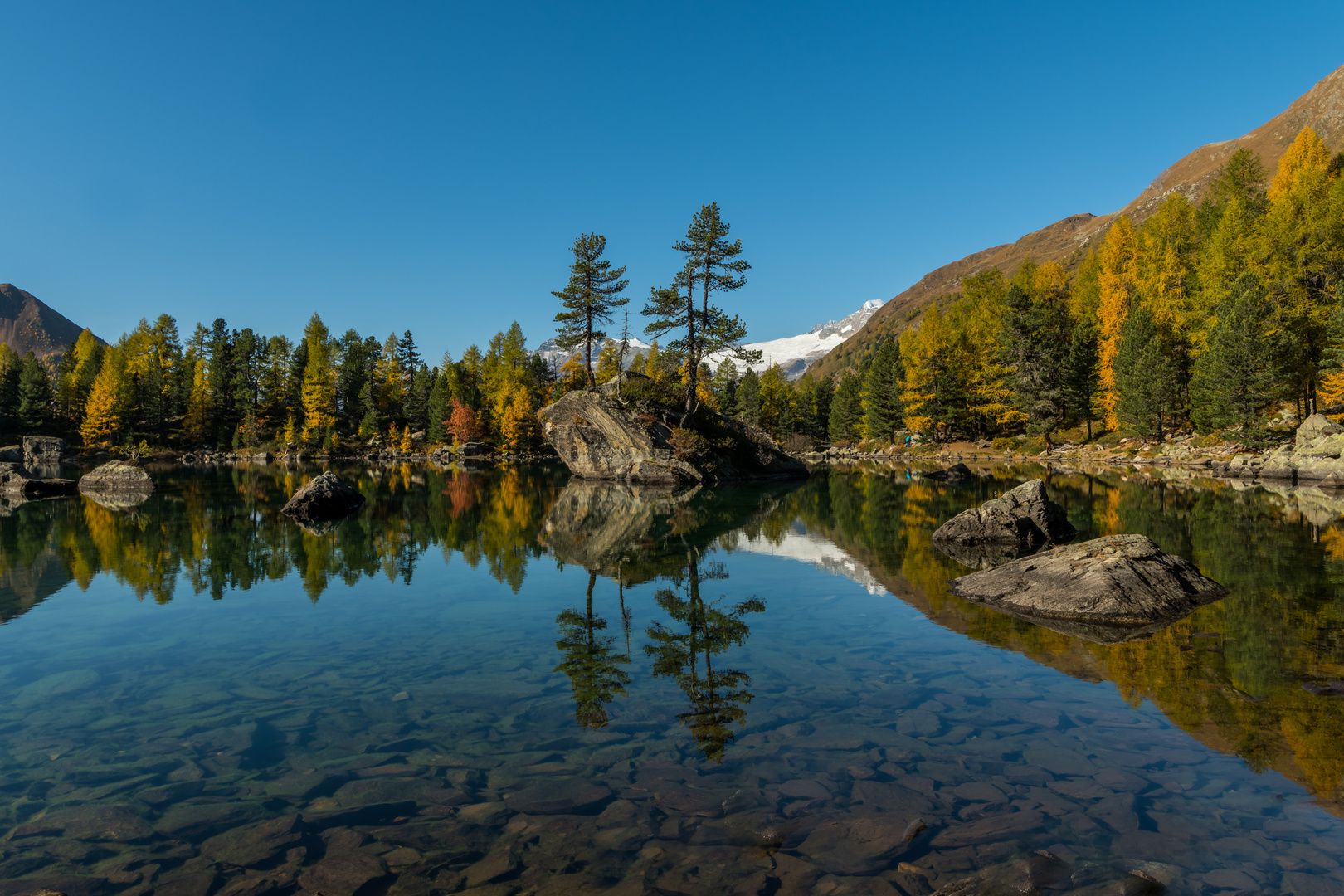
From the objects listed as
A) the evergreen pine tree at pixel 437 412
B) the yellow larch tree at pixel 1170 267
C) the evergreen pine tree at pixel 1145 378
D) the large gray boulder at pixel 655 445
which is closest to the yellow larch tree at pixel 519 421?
the evergreen pine tree at pixel 437 412


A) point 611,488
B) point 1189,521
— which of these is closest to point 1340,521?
point 1189,521

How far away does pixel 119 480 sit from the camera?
129ft

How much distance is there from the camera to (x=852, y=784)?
5938mm

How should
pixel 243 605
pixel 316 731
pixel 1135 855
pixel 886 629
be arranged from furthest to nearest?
1. pixel 243 605
2. pixel 886 629
3. pixel 316 731
4. pixel 1135 855

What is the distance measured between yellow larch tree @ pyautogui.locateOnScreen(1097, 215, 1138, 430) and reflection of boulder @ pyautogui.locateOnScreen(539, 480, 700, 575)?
1636 inches

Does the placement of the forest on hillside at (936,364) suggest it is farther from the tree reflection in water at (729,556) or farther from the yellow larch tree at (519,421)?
the tree reflection in water at (729,556)

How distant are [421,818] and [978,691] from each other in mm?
6571

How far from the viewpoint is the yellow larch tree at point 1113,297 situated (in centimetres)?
5853

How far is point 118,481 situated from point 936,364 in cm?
6828

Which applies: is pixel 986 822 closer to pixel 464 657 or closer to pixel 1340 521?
pixel 464 657

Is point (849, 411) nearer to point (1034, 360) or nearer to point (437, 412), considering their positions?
point (1034, 360)

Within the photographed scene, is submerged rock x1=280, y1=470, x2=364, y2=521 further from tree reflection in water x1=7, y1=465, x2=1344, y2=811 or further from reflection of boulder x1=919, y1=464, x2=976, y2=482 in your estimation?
reflection of boulder x1=919, y1=464, x2=976, y2=482

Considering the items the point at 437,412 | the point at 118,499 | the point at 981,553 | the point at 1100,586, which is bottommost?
the point at 981,553

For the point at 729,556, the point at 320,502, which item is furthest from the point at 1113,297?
the point at 320,502
